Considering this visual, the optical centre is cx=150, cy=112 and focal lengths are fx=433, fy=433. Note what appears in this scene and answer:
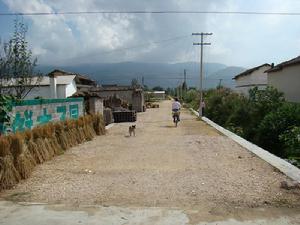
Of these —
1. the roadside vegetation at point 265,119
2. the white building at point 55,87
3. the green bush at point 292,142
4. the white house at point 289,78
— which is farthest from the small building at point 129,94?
the green bush at point 292,142

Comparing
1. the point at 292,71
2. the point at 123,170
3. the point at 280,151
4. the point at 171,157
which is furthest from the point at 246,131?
the point at 123,170

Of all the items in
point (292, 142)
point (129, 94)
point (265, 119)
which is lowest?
point (292, 142)

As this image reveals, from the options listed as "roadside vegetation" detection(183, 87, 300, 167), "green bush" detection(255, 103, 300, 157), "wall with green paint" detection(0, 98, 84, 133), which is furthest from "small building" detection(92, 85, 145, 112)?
"wall with green paint" detection(0, 98, 84, 133)

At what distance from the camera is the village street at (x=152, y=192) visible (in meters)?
6.45

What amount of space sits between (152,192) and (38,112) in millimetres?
7350

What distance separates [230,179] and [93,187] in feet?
9.28

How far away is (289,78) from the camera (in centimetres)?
3297

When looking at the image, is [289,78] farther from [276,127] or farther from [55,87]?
[55,87]

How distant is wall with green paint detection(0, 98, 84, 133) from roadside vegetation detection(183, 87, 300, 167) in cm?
780

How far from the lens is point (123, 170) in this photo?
10086 millimetres

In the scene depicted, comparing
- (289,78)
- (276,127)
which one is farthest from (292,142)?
(289,78)

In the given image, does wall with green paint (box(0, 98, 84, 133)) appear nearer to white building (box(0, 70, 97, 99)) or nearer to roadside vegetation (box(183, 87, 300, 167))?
roadside vegetation (box(183, 87, 300, 167))

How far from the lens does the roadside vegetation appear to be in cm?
1717

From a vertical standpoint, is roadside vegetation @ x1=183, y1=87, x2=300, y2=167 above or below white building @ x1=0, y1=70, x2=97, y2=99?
below
